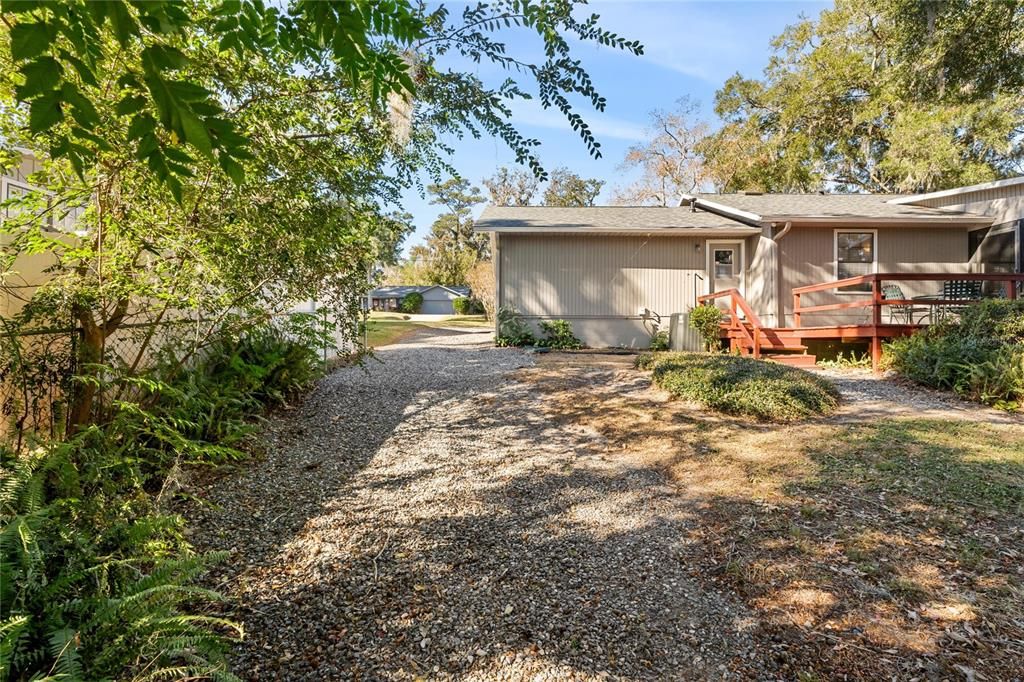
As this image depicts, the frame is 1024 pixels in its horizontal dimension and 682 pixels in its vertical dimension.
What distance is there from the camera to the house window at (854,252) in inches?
463

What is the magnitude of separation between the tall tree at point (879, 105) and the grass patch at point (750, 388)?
14.7 meters

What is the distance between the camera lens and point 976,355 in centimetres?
661

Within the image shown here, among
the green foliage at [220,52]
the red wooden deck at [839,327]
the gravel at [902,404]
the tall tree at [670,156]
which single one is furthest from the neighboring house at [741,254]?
the tall tree at [670,156]

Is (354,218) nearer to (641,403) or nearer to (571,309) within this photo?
(641,403)

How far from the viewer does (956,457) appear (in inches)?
160

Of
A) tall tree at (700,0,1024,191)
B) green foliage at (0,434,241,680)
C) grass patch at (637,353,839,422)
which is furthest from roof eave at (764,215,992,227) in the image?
→ green foliage at (0,434,241,680)

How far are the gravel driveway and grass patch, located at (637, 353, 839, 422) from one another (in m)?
1.74

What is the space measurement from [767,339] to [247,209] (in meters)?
9.41

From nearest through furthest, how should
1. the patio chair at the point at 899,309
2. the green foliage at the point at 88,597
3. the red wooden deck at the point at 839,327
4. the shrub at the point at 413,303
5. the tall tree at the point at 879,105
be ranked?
1. the green foliage at the point at 88,597
2. the red wooden deck at the point at 839,327
3. the patio chair at the point at 899,309
4. the tall tree at the point at 879,105
5. the shrub at the point at 413,303

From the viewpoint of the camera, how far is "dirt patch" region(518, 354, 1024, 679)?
215 cm

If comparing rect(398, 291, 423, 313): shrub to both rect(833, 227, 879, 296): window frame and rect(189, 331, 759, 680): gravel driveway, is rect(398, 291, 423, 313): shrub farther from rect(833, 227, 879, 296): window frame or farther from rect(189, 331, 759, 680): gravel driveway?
rect(189, 331, 759, 680): gravel driveway

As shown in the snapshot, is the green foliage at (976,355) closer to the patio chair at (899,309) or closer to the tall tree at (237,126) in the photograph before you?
the patio chair at (899,309)

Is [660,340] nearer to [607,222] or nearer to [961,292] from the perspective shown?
[607,222]

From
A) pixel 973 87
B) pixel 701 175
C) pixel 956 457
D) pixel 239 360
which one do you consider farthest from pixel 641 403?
pixel 701 175
